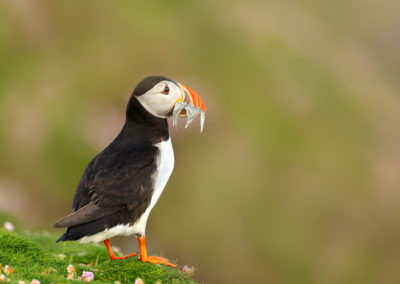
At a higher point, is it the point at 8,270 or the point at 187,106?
the point at 187,106

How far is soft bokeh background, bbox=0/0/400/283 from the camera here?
19.3 meters

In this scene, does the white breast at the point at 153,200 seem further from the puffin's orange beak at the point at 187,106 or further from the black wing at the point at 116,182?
the puffin's orange beak at the point at 187,106

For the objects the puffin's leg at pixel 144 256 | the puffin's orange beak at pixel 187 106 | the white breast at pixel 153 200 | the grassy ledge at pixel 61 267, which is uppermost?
the puffin's orange beak at pixel 187 106

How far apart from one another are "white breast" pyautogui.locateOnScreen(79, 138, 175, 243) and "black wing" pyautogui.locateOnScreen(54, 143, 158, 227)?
10 cm

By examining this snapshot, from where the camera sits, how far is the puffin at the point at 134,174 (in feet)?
22.1

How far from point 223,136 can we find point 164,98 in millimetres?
14485

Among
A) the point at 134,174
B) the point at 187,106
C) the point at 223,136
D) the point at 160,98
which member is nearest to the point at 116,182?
the point at 134,174

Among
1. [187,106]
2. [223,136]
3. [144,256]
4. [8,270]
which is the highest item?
[187,106]

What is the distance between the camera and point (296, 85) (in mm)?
24734

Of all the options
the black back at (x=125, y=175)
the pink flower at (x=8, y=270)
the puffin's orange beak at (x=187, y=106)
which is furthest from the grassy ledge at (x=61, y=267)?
the puffin's orange beak at (x=187, y=106)

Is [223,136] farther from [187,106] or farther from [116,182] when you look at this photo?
[116,182]

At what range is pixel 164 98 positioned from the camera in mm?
7383

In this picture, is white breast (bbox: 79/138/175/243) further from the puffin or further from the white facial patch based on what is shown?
the white facial patch

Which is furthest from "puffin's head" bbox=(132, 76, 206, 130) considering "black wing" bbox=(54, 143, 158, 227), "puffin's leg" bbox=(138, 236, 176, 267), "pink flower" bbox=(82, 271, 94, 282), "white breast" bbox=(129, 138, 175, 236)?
"pink flower" bbox=(82, 271, 94, 282)
